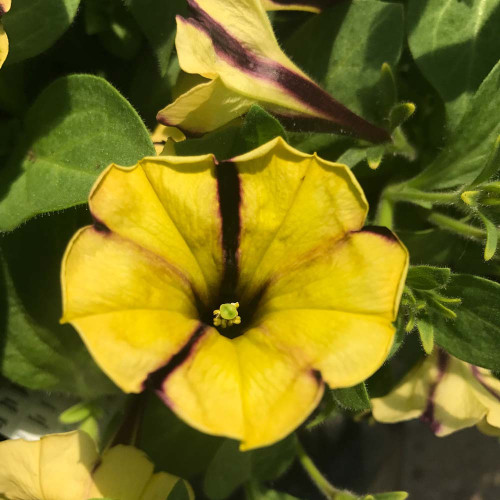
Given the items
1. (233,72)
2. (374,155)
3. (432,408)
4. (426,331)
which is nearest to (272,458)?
(432,408)

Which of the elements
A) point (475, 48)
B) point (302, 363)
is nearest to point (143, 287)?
point (302, 363)

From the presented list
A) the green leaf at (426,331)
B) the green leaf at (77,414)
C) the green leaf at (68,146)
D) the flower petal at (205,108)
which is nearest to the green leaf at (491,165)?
the green leaf at (426,331)

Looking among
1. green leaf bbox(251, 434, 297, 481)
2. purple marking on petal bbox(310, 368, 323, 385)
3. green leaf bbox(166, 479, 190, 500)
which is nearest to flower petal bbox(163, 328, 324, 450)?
purple marking on petal bbox(310, 368, 323, 385)

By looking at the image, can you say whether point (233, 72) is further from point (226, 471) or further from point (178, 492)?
point (226, 471)

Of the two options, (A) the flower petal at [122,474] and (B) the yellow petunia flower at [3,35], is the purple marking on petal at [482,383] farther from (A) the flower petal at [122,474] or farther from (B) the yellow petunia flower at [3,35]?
(B) the yellow petunia flower at [3,35]

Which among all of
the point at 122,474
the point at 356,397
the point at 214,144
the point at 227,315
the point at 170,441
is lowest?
the point at 170,441

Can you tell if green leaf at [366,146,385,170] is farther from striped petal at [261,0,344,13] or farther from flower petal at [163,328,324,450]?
flower petal at [163,328,324,450]
